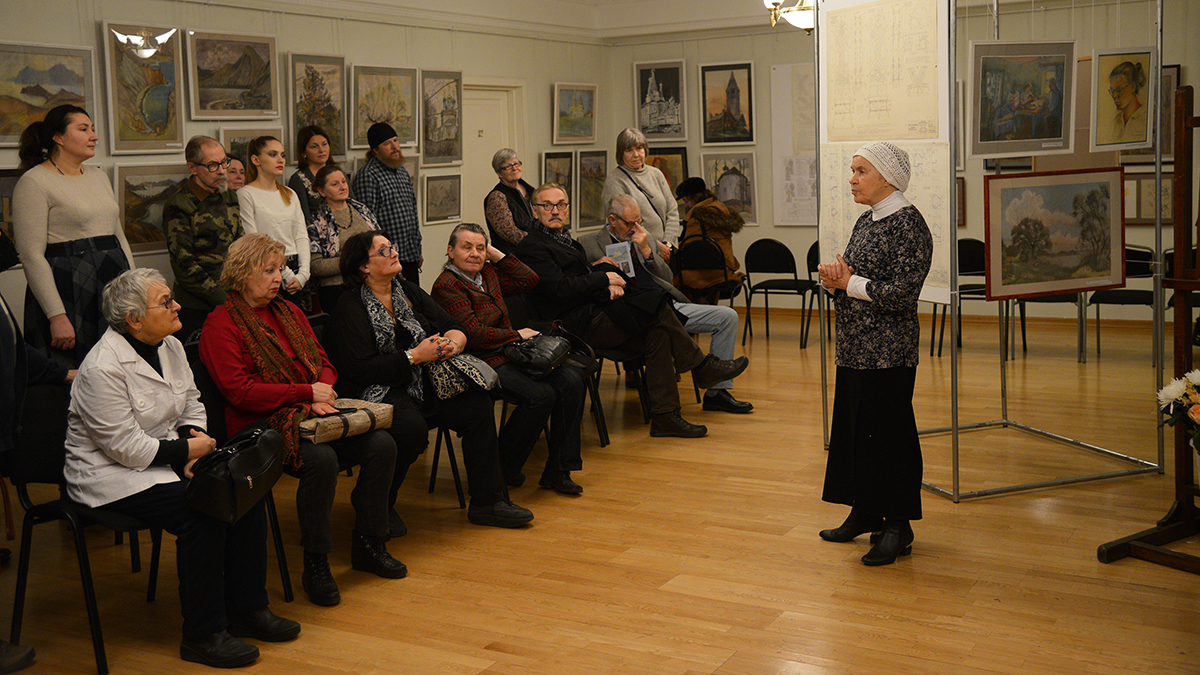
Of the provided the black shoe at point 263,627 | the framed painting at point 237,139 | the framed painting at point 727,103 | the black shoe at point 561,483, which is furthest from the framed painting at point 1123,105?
the framed painting at point 727,103

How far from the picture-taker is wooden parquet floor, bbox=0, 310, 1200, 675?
346cm

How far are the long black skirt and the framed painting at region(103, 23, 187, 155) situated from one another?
15.4 feet

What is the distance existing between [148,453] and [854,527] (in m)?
2.81

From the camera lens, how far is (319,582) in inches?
158

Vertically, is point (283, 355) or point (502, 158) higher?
point (502, 158)

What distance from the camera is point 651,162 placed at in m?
11.9

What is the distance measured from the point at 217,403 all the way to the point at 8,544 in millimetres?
1554

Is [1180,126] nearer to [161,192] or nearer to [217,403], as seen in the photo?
[217,403]

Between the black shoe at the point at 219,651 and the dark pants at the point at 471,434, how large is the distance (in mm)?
1195

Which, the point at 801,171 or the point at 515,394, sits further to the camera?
the point at 801,171

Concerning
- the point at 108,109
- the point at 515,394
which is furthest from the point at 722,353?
the point at 108,109

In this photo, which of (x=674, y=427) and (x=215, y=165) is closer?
(x=215, y=165)

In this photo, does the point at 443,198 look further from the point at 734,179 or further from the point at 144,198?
the point at 734,179

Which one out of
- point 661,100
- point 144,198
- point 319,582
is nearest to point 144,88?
point 144,198
